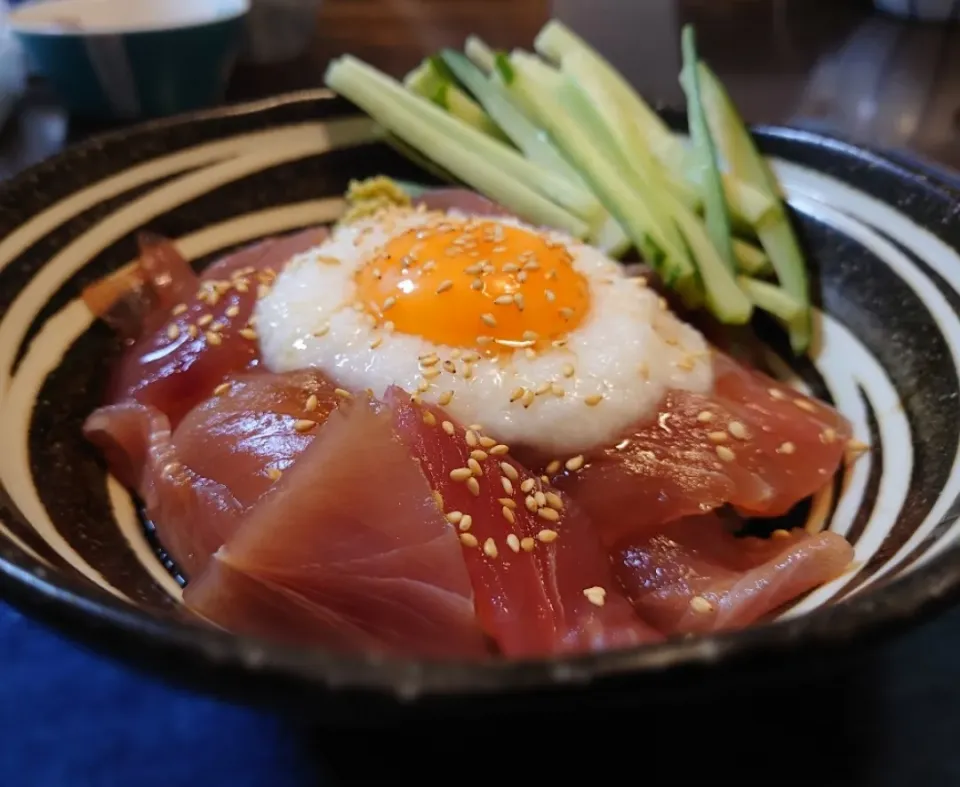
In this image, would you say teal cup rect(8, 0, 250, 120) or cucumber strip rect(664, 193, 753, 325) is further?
teal cup rect(8, 0, 250, 120)

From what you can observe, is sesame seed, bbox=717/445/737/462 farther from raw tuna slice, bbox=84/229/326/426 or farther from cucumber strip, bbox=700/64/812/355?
raw tuna slice, bbox=84/229/326/426

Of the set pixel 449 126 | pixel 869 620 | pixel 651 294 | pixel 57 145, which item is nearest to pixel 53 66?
pixel 57 145

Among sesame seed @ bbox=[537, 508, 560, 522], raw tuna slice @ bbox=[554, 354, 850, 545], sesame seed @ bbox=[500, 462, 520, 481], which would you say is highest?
raw tuna slice @ bbox=[554, 354, 850, 545]

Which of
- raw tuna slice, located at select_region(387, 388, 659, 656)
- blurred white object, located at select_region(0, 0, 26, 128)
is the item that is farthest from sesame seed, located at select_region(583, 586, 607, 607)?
blurred white object, located at select_region(0, 0, 26, 128)

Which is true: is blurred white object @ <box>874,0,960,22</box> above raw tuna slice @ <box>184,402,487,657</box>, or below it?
above

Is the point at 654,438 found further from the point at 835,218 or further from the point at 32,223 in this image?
the point at 32,223

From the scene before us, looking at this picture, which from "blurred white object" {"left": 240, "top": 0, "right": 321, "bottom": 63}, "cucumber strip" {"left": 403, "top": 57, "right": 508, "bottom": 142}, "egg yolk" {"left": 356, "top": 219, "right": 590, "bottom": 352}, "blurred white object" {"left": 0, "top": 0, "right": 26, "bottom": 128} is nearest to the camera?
"egg yolk" {"left": 356, "top": 219, "right": 590, "bottom": 352}

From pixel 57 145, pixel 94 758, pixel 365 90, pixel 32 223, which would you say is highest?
pixel 365 90

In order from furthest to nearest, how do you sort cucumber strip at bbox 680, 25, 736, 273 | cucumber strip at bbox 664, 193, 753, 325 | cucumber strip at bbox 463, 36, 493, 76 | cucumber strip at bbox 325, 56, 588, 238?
cucumber strip at bbox 463, 36, 493, 76 < cucumber strip at bbox 325, 56, 588, 238 < cucumber strip at bbox 680, 25, 736, 273 < cucumber strip at bbox 664, 193, 753, 325
